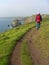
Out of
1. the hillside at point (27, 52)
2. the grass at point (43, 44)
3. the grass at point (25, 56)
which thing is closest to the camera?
the grass at point (25, 56)

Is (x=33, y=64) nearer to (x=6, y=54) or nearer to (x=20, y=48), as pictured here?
(x=6, y=54)

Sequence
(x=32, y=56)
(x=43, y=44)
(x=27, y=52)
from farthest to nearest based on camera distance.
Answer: (x=43, y=44) → (x=27, y=52) → (x=32, y=56)

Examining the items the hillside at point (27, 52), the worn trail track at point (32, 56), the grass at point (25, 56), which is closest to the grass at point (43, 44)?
the hillside at point (27, 52)

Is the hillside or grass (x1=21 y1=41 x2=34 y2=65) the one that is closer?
grass (x1=21 y1=41 x2=34 y2=65)

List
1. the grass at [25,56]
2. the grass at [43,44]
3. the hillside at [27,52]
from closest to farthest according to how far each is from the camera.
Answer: the grass at [25,56]
the hillside at [27,52]
the grass at [43,44]

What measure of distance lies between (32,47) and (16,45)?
7.02ft

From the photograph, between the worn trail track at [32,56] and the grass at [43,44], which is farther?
the grass at [43,44]

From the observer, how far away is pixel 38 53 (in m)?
21.7

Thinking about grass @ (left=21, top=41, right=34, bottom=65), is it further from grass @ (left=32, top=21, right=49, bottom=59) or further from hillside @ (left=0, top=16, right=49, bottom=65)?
grass @ (left=32, top=21, right=49, bottom=59)

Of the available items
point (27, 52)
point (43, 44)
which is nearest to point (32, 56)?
point (27, 52)

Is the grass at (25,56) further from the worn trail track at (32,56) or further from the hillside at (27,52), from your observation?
the worn trail track at (32,56)

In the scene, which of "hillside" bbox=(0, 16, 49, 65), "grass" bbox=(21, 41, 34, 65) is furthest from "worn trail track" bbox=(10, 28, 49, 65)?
"grass" bbox=(21, 41, 34, 65)

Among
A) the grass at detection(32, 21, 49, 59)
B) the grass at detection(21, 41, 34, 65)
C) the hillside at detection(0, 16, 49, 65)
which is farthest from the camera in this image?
the grass at detection(32, 21, 49, 59)

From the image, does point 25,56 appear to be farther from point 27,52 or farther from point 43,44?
point 43,44
